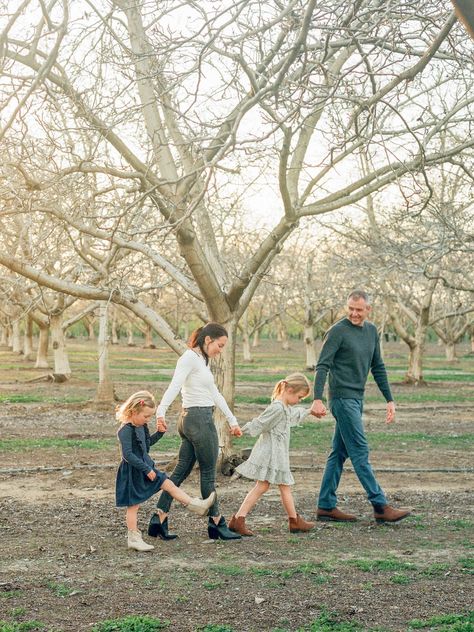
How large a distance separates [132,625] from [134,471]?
7.96 ft

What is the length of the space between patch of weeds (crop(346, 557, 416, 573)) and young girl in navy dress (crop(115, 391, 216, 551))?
1708 millimetres

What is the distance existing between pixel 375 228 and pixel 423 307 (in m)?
7.52

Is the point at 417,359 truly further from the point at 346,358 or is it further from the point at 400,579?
the point at 400,579

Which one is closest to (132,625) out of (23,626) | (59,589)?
(23,626)

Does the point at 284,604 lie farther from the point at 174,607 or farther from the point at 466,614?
the point at 466,614

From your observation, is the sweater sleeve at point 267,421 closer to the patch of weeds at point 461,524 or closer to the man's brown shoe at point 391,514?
the man's brown shoe at point 391,514

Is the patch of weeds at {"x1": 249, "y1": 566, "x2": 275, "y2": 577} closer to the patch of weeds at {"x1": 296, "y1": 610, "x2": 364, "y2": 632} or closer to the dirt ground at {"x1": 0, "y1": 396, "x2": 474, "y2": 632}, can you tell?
the dirt ground at {"x1": 0, "y1": 396, "x2": 474, "y2": 632}

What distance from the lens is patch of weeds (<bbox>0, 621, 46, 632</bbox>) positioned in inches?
211

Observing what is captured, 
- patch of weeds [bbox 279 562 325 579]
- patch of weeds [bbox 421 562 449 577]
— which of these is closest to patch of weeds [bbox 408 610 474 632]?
patch of weeds [bbox 421 562 449 577]

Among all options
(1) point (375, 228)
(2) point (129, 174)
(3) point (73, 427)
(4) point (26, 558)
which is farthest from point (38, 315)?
(4) point (26, 558)

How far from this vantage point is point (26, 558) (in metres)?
7.33

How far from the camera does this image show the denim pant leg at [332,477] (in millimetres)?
8977

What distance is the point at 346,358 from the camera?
8930mm

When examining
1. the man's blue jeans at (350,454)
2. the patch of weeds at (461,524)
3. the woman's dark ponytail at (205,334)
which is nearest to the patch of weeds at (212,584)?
the woman's dark ponytail at (205,334)
